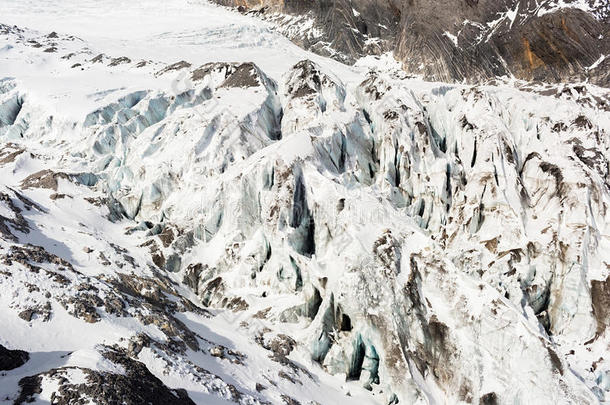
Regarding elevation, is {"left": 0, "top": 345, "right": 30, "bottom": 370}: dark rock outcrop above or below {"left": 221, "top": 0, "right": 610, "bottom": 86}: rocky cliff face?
below

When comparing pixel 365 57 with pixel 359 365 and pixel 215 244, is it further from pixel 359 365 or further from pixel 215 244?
pixel 359 365

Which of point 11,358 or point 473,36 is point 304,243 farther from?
point 473,36

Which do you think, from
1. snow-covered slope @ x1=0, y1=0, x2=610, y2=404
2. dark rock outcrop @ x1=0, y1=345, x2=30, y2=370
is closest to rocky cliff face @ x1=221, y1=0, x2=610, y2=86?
snow-covered slope @ x1=0, y1=0, x2=610, y2=404

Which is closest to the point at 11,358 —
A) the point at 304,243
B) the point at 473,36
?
the point at 304,243

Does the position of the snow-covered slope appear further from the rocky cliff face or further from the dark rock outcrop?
the rocky cliff face

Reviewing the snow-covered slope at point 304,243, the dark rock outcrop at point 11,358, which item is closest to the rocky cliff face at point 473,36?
the snow-covered slope at point 304,243

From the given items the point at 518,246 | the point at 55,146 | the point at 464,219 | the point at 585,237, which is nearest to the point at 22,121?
the point at 55,146
